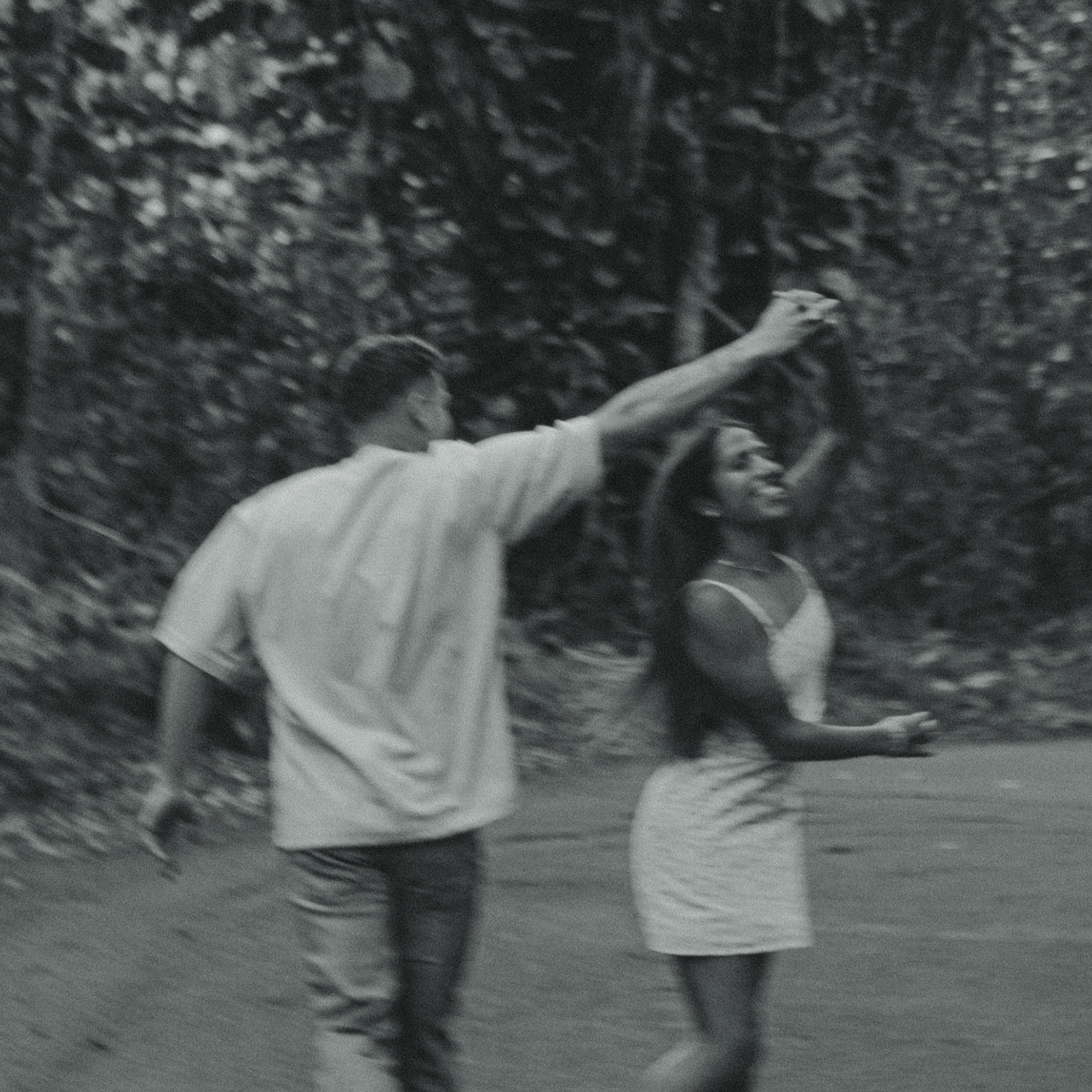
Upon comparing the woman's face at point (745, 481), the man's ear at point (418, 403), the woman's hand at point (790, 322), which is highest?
the woman's hand at point (790, 322)

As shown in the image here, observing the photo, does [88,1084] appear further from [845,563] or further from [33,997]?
[845,563]

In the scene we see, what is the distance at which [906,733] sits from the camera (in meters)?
4.75

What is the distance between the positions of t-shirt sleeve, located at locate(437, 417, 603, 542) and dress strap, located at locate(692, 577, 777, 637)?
0.31m

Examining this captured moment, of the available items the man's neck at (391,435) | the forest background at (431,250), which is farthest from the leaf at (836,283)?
the man's neck at (391,435)

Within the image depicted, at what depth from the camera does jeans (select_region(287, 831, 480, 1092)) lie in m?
4.79

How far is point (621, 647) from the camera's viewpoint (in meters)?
15.1

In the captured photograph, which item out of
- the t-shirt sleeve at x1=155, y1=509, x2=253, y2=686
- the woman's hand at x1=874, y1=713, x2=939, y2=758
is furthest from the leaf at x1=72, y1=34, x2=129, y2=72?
the woman's hand at x1=874, y1=713, x2=939, y2=758

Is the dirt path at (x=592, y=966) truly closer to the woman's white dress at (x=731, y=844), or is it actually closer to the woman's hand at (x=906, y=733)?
the woman's white dress at (x=731, y=844)

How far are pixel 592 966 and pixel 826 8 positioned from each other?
23.9ft

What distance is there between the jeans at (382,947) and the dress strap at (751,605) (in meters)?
0.67

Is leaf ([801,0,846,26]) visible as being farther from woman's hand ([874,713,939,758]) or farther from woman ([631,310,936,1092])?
woman's hand ([874,713,939,758])

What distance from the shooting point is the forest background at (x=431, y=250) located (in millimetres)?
12523

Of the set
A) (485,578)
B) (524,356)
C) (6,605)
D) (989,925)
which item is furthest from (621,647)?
(485,578)

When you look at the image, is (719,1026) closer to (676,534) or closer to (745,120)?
(676,534)
